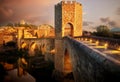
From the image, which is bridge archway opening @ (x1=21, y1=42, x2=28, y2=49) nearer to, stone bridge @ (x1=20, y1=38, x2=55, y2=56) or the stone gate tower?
stone bridge @ (x1=20, y1=38, x2=55, y2=56)

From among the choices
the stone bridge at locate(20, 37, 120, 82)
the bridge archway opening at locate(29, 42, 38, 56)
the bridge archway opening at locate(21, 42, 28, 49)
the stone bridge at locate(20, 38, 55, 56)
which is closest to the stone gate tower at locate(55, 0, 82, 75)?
the stone bridge at locate(20, 37, 120, 82)

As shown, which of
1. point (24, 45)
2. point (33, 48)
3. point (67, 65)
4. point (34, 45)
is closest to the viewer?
point (67, 65)

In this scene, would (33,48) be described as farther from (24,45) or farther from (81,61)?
(81,61)

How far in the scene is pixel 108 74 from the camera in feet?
11.0

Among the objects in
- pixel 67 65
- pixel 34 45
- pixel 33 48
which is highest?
pixel 34 45

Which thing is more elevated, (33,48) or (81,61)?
(81,61)

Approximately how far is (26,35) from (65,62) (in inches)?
1248

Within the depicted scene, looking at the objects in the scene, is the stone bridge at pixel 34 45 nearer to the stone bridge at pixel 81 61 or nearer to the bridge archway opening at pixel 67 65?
the stone bridge at pixel 81 61

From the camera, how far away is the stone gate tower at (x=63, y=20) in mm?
19188

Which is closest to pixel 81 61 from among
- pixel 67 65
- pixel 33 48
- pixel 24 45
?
pixel 67 65

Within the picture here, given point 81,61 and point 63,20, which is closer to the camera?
point 81,61

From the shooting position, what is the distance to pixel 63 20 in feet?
63.2

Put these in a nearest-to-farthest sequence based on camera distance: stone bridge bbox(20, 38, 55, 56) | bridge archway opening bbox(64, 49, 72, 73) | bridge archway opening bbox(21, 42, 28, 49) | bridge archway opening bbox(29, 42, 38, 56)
A: 1. bridge archway opening bbox(64, 49, 72, 73)
2. stone bridge bbox(20, 38, 55, 56)
3. bridge archway opening bbox(29, 42, 38, 56)
4. bridge archway opening bbox(21, 42, 28, 49)

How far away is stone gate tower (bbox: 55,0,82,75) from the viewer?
19188 millimetres
